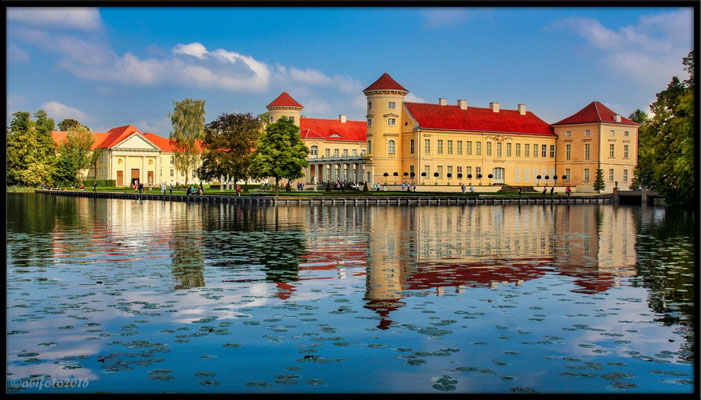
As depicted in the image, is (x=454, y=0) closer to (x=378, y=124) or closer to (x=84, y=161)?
(x=378, y=124)

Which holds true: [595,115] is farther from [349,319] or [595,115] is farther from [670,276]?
[349,319]

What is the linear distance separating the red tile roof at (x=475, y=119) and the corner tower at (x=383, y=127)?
2913 mm

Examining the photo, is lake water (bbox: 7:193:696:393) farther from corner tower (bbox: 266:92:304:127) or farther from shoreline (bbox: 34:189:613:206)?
corner tower (bbox: 266:92:304:127)

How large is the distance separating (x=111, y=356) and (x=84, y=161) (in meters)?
117

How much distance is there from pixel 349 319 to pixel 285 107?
97887 mm

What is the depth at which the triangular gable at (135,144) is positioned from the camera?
130750 mm

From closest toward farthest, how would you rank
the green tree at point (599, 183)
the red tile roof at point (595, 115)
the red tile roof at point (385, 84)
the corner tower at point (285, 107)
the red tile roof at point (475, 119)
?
the red tile roof at point (385, 84) < the red tile roof at point (475, 119) < the green tree at point (599, 183) < the red tile roof at point (595, 115) < the corner tower at point (285, 107)

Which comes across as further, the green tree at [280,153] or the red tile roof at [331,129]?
the red tile roof at [331,129]

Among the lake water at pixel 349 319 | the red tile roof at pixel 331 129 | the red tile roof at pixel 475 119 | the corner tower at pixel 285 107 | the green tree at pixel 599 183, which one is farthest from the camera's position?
the red tile roof at pixel 331 129

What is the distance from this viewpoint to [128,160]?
132125mm

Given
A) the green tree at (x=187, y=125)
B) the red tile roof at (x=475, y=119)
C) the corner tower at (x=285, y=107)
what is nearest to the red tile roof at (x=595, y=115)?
the red tile roof at (x=475, y=119)

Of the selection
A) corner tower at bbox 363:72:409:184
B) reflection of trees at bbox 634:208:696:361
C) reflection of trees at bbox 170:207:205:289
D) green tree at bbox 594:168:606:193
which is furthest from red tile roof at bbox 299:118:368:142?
reflection of trees at bbox 634:208:696:361

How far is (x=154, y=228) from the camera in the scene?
3278 cm

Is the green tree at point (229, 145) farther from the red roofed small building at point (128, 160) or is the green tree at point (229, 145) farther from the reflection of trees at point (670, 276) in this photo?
the reflection of trees at point (670, 276)
